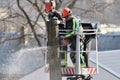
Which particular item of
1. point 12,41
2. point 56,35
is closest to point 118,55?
point 56,35

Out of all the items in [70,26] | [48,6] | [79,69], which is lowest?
[79,69]

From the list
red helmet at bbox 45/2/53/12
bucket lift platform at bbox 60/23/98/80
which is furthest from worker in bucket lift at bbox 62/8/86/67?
red helmet at bbox 45/2/53/12

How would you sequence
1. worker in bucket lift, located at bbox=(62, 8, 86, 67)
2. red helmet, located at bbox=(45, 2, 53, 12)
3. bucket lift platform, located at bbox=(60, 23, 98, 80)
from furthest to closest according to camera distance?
bucket lift platform, located at bbox=(60, 23, 98, 80)
worker in bucket lift, located at bbox=(62, 8, 86, 67)
red helmet, located at bbox=(45, 2, 53, 12)

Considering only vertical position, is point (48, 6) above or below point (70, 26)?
above

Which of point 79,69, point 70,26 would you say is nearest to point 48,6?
point 70,26

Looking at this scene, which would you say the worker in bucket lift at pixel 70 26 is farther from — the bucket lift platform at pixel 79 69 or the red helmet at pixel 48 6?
the red helmet at pixel 48 6

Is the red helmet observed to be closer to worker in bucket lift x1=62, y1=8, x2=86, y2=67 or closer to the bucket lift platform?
worker in bucket lift x1=62, y1=8, x2=86, y2=67

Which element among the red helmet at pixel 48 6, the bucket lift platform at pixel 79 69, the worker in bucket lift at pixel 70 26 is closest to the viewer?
the red helmet at pixel 48 6

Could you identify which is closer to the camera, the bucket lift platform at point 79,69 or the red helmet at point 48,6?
the red helmet at point 48,6

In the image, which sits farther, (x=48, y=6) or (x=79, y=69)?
(x=79, y=69)

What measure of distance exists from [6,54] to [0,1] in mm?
4013

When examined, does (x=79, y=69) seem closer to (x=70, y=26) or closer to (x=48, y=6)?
(x=70, y=26)

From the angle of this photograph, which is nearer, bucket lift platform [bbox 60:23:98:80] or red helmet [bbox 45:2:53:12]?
red helmet [bbox 45:2:53:12]

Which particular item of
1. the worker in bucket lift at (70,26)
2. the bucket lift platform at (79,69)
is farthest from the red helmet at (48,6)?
the bucket lift platform at (79,69)
